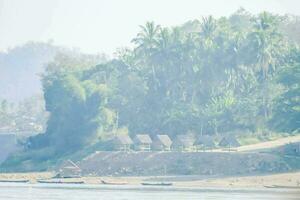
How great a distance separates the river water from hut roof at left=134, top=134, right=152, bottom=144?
658 inches

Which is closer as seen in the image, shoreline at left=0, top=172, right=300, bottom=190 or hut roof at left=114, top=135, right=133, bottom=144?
shoreline at left=0, top=172, right=300, bottom=190

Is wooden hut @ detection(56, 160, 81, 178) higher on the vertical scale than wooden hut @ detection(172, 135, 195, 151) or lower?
lower

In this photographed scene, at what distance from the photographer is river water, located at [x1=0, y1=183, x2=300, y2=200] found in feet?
250

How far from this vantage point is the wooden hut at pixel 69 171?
103519mm

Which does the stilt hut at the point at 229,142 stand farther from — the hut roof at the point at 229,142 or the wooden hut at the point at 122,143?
the wooden hut at the point at 122,143

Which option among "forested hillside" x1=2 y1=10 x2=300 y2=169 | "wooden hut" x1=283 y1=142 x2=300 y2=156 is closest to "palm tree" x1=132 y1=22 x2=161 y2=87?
"forested hillside" x1=2 y1=10 x2=300 y2=169

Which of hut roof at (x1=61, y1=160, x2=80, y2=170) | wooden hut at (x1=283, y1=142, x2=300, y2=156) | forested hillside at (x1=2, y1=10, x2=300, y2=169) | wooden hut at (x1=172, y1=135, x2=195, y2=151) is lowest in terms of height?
hut roof at (x1=61, y1=160, x2=80, y2=170)

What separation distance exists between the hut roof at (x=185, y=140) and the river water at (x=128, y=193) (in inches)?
681

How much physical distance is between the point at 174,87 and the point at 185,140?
18.2 meters

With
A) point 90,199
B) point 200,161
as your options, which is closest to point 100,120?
point 200,161

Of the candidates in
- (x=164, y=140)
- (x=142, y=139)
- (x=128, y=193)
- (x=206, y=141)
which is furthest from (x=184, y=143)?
(x=128, y=193)

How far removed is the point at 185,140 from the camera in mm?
108000

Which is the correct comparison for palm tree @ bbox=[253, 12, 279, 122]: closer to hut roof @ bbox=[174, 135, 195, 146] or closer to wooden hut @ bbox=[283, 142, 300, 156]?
hut roof @ bbox=[174, 135, 195, 146]

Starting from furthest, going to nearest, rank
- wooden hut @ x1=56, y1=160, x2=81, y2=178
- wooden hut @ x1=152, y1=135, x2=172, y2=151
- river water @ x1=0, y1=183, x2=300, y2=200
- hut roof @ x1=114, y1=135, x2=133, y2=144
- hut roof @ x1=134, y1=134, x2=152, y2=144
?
hut roof @ x1=114, y1=135, x2=133, y2=144, hut roof @ x1=134, y1=134, x2=152, y2=144, wooden hut @ x1=152, y1=135, x2=172, y2=151, wooden hut @ x1=56, y1=160, x2=81, y2=178, river water @ x1=0, y1=183, x2=300, y2=200
